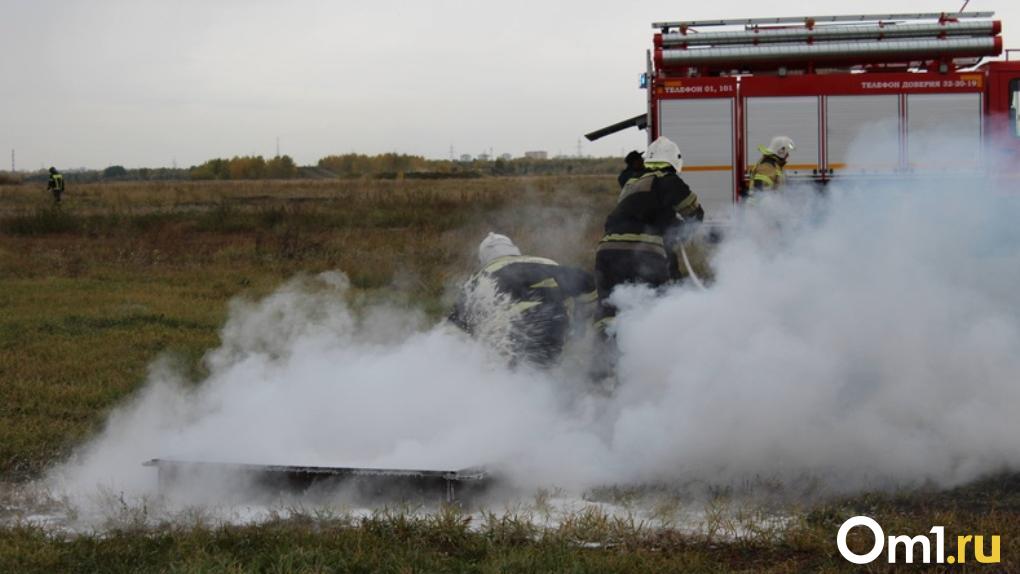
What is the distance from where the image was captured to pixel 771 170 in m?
9.42

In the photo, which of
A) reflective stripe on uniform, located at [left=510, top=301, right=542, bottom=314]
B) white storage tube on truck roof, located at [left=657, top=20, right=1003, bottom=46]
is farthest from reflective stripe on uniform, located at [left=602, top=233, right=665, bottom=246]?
white storage tube on truck roof, located at [left=657, top=20, right=1003, bottom=46]

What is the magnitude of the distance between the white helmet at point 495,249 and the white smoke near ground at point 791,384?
2.25ft

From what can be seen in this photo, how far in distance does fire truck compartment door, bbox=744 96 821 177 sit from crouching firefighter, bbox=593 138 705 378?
7037 millimetres

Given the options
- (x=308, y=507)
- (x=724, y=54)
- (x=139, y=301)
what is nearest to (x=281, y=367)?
(x=308, y=507)

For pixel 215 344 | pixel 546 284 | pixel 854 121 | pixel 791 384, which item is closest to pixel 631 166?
pixel 546 284

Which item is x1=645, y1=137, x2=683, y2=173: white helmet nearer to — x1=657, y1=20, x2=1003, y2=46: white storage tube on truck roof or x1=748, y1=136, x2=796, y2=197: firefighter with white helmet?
x1=748, y1=136, x2=796, y2=197: firefighter with white helmet

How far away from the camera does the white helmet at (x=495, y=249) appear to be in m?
6.65

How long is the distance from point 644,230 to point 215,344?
461 centimetres

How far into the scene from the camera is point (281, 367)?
7121 mm

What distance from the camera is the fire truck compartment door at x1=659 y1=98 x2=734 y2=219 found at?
14.3 meters

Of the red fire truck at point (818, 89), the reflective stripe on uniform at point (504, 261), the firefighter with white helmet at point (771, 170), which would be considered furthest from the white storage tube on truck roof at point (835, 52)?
the reflective stripe on uniform at point (504, 261)

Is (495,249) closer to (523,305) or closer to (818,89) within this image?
(523,305)

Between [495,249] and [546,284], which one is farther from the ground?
[495,249]

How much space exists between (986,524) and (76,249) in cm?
1734
